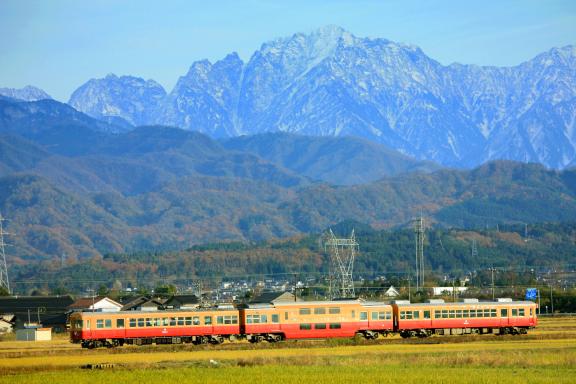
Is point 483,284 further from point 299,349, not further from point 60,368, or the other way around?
point 60,368

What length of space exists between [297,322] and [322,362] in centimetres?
2197

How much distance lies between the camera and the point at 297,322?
80.6 metres

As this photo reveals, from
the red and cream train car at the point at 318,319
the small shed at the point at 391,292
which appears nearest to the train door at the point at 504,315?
the red and cream train car at the point at 318,319

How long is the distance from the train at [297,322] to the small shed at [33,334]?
17.6 metres

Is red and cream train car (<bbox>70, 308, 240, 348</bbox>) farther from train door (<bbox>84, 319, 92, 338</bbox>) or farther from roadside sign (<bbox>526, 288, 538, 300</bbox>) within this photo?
→ roadside sign (<bbox>526, 288, 538, 300</bbox>)

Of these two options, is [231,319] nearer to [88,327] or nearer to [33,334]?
[88,327]

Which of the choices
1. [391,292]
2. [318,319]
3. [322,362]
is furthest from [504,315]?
[391,292]

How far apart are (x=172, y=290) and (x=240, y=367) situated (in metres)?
109

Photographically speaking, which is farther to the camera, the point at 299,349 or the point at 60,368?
the point at 299,349

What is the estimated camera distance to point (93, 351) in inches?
2899

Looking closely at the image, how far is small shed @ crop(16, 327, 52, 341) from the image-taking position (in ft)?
320

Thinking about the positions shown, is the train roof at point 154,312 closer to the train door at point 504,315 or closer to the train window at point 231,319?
the train window at point 231,319

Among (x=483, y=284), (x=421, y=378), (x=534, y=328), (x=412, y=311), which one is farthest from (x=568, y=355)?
(x=483, y=284)

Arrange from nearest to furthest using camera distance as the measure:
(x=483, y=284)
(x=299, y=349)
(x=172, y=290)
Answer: (x=299, y=349) < (x=172, y=290) < (x=483, y=284)
